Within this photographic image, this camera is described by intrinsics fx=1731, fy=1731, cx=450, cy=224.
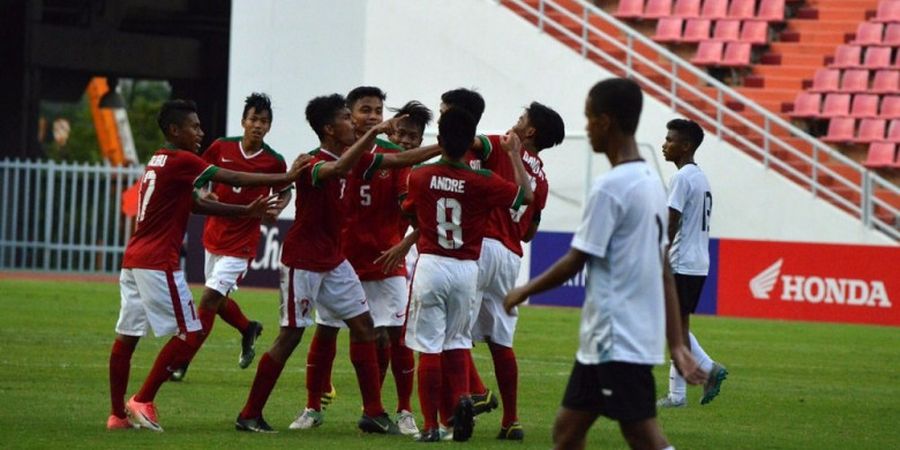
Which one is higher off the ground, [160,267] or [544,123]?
[544,123]

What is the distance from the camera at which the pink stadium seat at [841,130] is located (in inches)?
1144

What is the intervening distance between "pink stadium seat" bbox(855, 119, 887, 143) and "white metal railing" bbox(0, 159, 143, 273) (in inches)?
506

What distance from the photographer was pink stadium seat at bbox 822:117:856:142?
29.1 meters

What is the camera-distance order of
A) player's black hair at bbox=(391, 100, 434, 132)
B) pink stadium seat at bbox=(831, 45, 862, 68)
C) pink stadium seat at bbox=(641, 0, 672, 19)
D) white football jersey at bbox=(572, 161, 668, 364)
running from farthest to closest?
pink stadium seat at bbox=(641, 0, 672, 19) < pink stadium seat at bbox=(831, 45, 862, 68) < player's black hair at bbox=(391, 100, 434, 132) < white football jersey at bbox=(572, 161, 668, 364)

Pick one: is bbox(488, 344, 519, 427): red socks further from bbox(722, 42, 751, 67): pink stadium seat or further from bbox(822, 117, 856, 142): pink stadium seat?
bbox(722, 42, 751, 67): pink stadium seat

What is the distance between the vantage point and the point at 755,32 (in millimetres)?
31188

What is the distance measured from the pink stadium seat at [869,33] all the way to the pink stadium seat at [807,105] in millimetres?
1267

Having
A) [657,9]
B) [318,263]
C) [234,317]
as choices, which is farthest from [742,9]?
[318,263]

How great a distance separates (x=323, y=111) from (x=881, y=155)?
19.8 m

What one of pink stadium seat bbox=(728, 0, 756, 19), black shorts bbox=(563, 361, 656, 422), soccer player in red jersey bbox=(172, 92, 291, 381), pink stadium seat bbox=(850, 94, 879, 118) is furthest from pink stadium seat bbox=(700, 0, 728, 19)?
black shorts bbox=(563, 361, 656, 422)

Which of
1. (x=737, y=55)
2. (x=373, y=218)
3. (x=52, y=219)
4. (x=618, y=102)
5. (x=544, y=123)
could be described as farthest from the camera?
(x=52, y=219)

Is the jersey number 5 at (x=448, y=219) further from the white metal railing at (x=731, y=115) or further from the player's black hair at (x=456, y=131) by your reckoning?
the white metal railing at (x=731, y=115)

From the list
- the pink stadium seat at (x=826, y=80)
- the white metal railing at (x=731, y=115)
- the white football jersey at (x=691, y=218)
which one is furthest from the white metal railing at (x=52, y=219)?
the white football jersey at (x=691, y=218)

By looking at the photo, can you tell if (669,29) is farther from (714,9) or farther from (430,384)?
(430,384)
